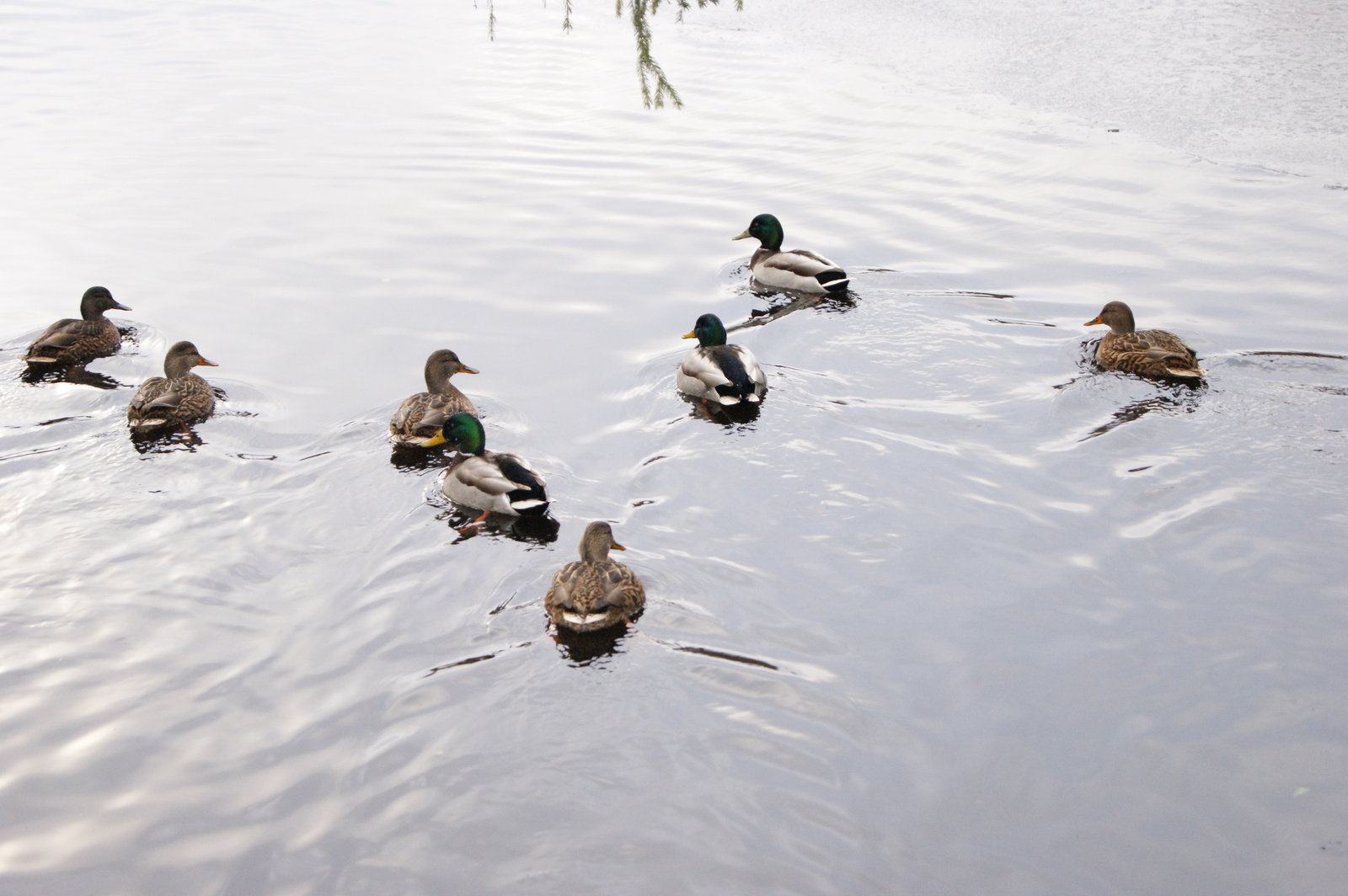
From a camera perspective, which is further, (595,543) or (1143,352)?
(1143,352)

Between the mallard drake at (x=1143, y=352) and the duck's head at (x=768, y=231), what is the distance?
3.63 m

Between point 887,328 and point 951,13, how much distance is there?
9.70 meters

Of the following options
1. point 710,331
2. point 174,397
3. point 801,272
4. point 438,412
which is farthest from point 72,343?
point 801,272

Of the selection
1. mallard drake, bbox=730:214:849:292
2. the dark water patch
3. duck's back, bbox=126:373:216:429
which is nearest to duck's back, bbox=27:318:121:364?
duck's back, bbox=126:373:216:429

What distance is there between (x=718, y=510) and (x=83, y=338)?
614 cm

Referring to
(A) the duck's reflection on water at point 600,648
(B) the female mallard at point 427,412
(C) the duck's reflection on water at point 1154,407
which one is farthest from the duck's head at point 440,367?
(C) the duck's reflection on water at point 1154,407

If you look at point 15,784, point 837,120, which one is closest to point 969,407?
point 15,784

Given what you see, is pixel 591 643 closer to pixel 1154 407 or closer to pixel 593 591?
pixel 593 591

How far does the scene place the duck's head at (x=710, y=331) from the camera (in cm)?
918

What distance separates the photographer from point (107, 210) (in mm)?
12641

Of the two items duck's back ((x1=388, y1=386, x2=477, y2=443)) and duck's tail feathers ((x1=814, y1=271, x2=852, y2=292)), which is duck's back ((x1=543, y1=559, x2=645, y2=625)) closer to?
duck's back ((x1=388, y1=386, x2=477, y2=443))

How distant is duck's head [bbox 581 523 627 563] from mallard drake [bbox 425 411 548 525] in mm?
1026

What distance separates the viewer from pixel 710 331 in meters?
9.20

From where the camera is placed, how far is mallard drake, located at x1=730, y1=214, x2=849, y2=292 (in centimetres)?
1051
